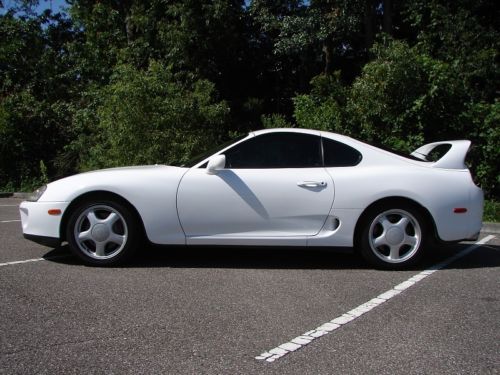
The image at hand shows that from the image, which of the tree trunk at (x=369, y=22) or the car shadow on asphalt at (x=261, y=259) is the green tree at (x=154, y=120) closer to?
the car shadow on asphalt at (x=261, y=259)

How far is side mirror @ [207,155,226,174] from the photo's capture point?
5141mm

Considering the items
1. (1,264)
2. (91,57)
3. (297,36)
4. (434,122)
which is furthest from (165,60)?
(1,264)

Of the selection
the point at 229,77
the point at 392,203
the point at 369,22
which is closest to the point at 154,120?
the point at 392,203

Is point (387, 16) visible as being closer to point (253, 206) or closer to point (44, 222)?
point (253, 206)

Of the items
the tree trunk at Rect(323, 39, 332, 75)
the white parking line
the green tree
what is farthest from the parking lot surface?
the tree trunk at Rect(323, 39, 332, 75)

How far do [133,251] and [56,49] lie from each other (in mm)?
17945

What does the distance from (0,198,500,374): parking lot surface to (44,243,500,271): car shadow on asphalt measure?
0.02 meters

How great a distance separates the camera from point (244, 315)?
3.87 m

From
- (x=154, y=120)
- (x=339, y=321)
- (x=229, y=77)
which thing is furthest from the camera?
(x=229, y=77)

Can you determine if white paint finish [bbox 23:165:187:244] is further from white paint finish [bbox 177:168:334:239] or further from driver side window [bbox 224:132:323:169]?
driver side window [bbox 224:132:323:169]

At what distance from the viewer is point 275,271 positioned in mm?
5234

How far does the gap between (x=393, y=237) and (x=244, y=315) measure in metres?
1.94

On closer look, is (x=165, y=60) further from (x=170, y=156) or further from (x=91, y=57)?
(x=170, y=156)

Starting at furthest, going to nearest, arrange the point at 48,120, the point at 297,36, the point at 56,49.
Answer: the point at 56,49 < the point at 48,120 < the point at 297,36
